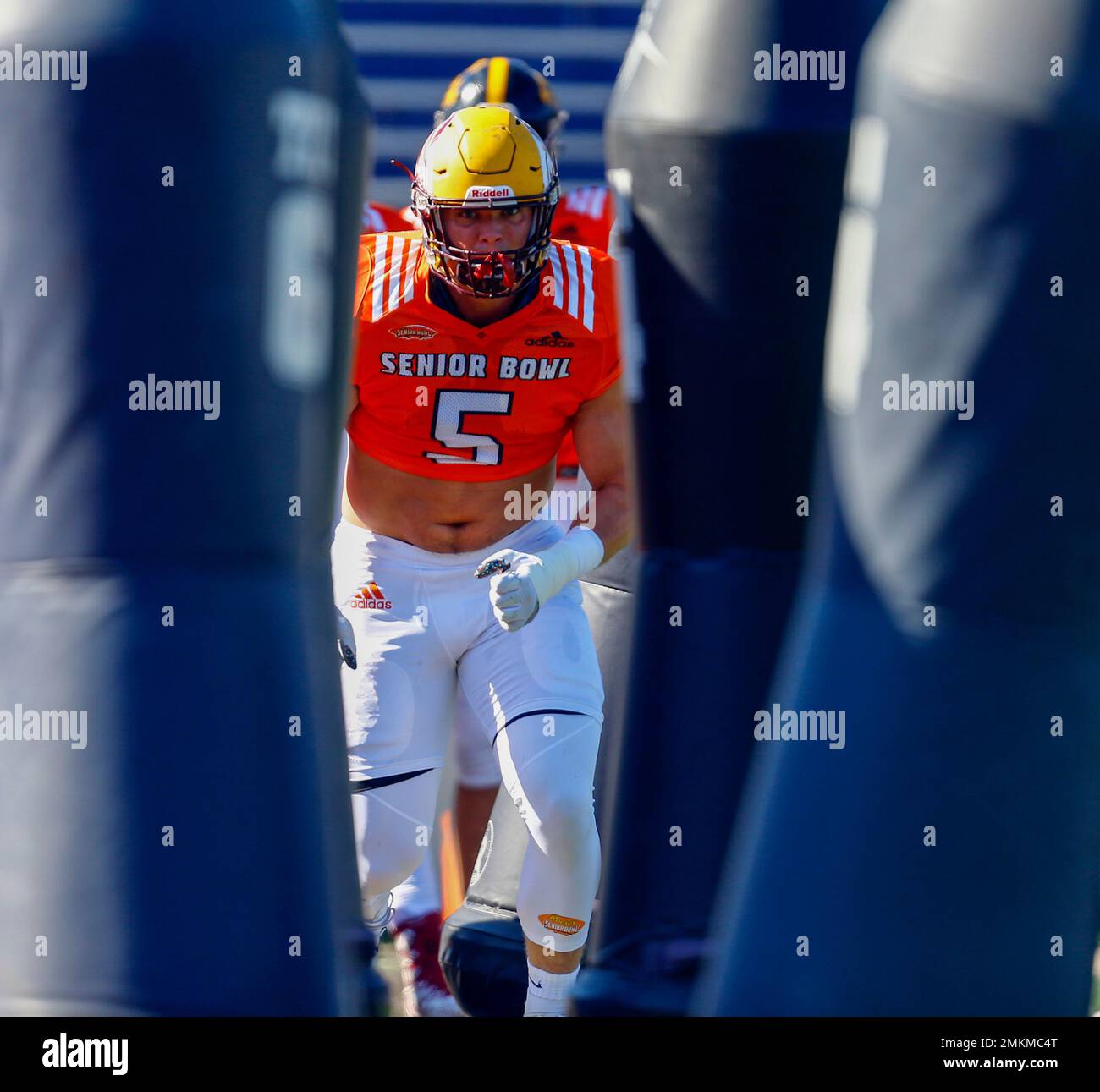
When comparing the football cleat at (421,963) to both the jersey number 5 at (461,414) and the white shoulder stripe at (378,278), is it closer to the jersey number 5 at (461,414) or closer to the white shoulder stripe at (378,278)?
the jersey number 5 at (461,414)

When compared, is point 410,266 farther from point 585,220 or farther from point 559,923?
point 585,220

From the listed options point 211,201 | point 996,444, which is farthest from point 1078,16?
point 211,201

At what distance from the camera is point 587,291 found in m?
4.12

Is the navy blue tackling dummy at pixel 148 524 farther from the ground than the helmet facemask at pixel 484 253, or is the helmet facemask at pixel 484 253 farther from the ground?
the helmet facemask at pixel 484 253

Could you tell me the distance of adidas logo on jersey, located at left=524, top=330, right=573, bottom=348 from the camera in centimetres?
402

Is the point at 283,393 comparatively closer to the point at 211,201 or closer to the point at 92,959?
the point at 211,201

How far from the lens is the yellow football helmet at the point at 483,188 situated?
3865 millimetres

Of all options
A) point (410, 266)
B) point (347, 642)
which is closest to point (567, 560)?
point (347, 642)

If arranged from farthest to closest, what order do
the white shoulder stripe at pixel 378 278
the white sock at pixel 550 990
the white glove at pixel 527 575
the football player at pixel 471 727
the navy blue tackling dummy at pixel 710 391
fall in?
the football player at pixel 471 727
the white shoulder stripe at pixel 378 278
the white sock at pixel 550 990
the white glove at pixel 527 575
the navy blue tackling dummy at pixel 710 391

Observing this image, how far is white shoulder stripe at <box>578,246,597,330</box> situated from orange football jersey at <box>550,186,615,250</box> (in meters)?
1.56

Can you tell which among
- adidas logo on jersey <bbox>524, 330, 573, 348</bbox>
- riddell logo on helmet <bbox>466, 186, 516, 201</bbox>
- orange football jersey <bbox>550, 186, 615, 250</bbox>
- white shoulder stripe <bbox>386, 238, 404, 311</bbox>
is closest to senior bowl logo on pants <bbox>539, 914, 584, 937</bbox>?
adidas logo on jersey <bbox>524, 330, 573, 348</bbox>

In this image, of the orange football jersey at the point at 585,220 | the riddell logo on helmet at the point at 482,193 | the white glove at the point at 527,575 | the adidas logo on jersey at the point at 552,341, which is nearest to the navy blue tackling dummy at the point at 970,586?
the white glove at the point at 527,575
